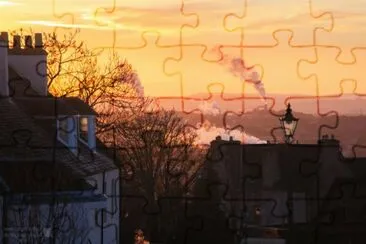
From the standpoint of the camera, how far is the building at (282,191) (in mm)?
19000

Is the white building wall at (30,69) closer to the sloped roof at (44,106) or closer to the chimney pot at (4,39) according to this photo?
the chimney pot at (4,39)

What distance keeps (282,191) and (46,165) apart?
5.57 m

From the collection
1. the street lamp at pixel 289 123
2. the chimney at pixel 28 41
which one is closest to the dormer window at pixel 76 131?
the chimney at pixel 28 41

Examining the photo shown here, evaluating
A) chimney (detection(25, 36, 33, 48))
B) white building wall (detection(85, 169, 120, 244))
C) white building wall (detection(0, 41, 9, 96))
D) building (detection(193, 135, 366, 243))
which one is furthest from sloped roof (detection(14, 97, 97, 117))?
chimney (detection(25, 36, 33, 48))

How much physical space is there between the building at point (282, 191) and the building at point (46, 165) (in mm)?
1984

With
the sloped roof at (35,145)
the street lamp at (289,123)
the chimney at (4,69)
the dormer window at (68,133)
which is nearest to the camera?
the street lamp at (289,123)

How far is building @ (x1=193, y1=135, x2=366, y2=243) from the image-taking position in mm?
19000

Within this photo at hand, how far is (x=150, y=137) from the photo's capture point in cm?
2888

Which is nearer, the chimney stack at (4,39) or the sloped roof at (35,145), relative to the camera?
the sloped roof at (35,145)

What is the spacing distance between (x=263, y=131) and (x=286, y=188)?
12.4ft

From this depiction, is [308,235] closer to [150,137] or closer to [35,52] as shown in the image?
[35,52]

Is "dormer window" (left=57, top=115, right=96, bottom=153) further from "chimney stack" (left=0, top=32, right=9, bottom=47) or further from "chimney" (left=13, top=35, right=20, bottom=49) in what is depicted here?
"chimney" (left=13, top=35, right=20, bottom=49)

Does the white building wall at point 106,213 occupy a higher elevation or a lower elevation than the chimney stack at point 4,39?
lower

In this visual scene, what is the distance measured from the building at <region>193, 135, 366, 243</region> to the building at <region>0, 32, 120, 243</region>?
1984 millimetres
